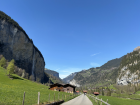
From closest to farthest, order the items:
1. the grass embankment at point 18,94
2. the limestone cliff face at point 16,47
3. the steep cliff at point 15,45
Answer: the grass embankment at point 18,94, the limestone cliff face at point 16,47, the steep cliff at point 15,45

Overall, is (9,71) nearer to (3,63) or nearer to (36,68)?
(3,63)

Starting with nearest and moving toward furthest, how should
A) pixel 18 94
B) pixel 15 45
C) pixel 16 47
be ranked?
1. pixel 18 94
2. pixel 15 45
3. pixel 16 47


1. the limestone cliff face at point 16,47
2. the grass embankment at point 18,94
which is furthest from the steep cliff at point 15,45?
the grass embankment at point 18,94

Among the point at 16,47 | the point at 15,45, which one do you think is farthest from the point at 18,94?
the point at 16,47

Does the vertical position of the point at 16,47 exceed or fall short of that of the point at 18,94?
it exceeds it

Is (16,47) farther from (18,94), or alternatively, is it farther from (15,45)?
(18,94)

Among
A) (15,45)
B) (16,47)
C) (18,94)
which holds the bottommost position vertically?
(18,94)

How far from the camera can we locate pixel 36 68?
641 ft

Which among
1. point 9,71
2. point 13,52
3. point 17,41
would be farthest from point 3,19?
point 9,71

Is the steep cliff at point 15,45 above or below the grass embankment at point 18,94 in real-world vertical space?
above

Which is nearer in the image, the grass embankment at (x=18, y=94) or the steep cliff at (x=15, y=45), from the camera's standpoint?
the grass embankment at (x=18, y=94)

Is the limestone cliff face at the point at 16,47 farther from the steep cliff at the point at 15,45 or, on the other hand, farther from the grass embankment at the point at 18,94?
the grass embankment at the point at 18,94

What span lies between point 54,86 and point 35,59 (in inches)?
4391

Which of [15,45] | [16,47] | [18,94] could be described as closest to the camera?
[18,94]
